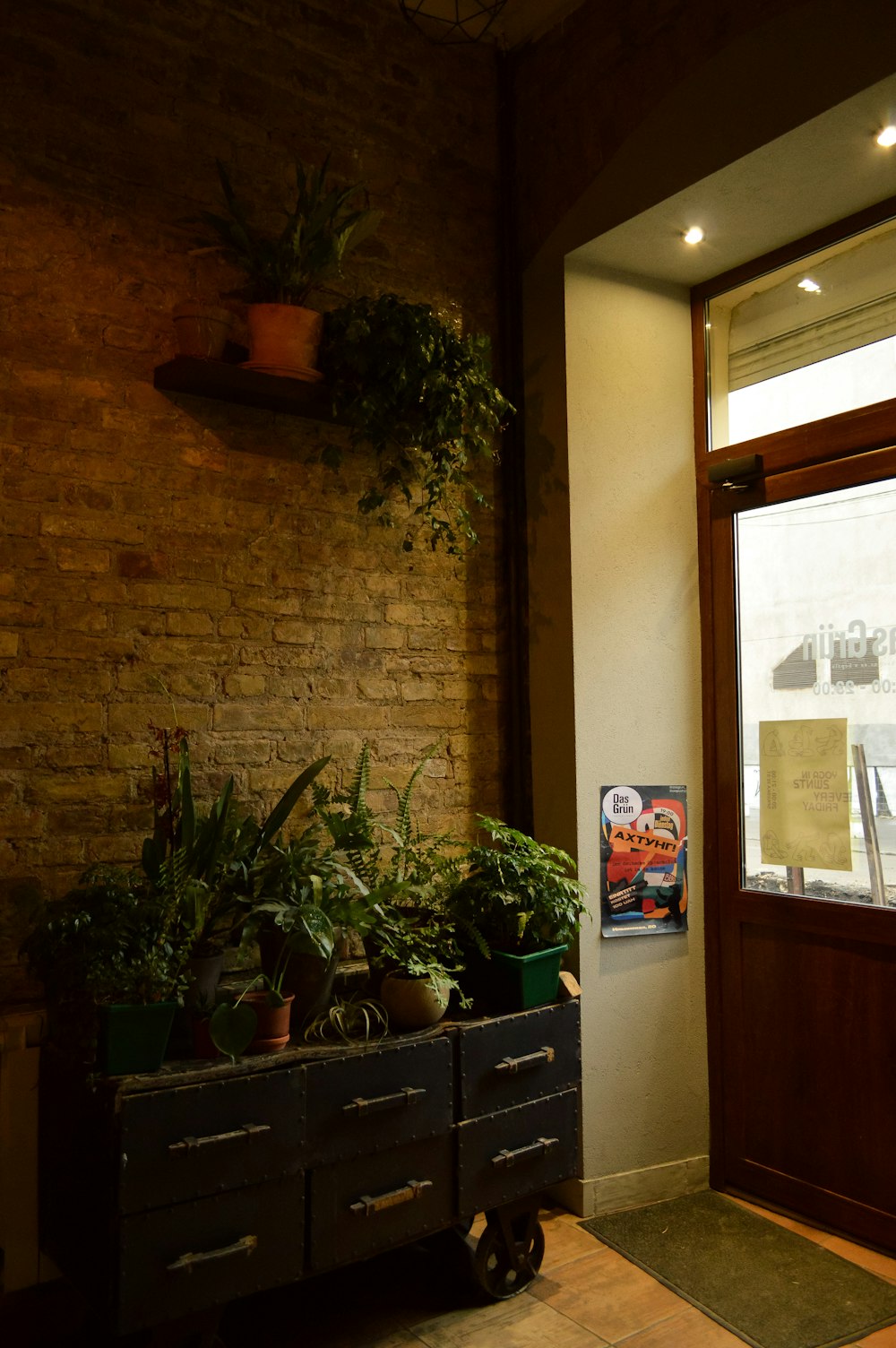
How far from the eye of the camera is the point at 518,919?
303cm

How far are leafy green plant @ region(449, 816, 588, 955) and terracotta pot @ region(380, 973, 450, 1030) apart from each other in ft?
0.86

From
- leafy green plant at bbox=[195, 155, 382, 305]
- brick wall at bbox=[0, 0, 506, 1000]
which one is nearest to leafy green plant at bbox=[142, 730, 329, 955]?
brick wall at bbox=[0, 0, 506, 1000]

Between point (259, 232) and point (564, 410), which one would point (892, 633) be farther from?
point (259, 232)

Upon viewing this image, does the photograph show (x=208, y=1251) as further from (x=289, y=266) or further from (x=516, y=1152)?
(x=289, y=266)

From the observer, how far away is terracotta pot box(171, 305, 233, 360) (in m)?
3.10

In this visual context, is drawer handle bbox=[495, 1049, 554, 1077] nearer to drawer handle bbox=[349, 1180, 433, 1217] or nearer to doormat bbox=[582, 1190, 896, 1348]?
drawer handle bbox=[349, 1180, 433, 1217]

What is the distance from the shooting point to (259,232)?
3.45m

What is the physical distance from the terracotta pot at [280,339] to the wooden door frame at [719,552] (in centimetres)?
159

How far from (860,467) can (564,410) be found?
1.03 metres

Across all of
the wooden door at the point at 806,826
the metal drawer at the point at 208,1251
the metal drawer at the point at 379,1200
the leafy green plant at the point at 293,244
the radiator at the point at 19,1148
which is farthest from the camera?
the wooden door at the point at 806,826

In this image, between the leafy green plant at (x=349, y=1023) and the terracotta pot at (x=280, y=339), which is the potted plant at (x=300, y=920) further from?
the terracotta pot at (x=280, y=339)

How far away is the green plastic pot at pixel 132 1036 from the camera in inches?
92.7

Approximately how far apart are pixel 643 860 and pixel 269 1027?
5.36 ft

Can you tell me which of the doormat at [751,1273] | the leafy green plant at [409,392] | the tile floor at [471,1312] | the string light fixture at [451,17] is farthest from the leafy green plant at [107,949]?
the string light fixture at [451,17]
